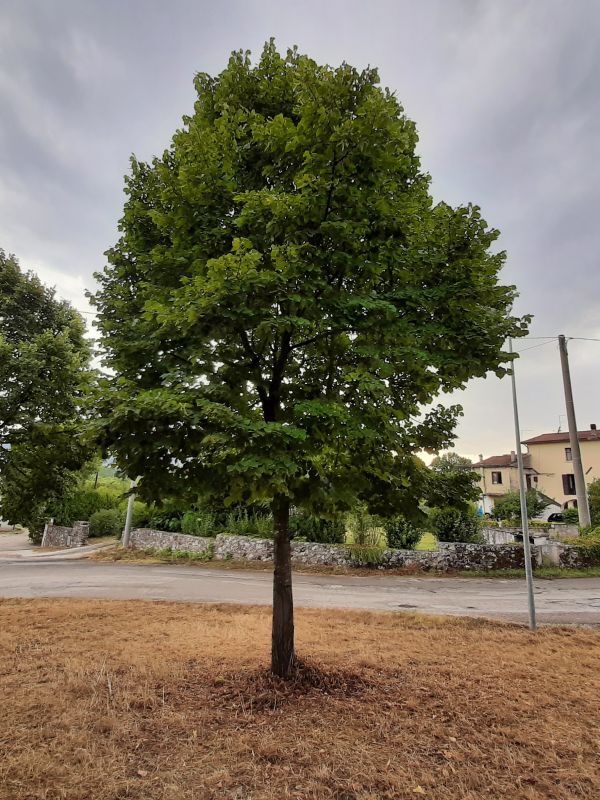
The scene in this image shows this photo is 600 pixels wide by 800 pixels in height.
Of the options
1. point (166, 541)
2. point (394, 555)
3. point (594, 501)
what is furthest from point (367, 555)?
point (594, 501)

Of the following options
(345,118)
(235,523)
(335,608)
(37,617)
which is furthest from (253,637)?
(235,523)

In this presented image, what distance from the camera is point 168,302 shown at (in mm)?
5402

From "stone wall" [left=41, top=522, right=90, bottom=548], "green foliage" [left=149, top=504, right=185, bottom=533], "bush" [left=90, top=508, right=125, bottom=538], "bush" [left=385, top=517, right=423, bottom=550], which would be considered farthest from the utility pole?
"stone wall" [left=41, top=522, right=90, bottom=548]

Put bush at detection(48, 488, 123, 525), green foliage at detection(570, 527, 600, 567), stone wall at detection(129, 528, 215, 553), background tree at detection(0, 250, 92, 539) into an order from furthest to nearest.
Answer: bush at detection(48, 488, 123, 525), stone wall at detection(129, 528, 215, 553), green foliage at detection(570, 527, 600, 567), background tree at detection(0, 250, 92, 539)

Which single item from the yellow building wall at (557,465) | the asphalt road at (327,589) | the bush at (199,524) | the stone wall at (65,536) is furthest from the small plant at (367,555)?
the yellow building wall at (557,465)

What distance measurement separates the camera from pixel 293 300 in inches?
189

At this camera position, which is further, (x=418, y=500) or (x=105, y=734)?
(x=418, y=500)

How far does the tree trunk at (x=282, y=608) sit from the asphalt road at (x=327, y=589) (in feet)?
22.2

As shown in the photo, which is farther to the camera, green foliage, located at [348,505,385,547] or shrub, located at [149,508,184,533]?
shrub, located at [149,508,184,533]

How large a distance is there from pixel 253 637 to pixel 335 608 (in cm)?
399

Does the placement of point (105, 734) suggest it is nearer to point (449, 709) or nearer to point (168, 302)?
point (449, 709)

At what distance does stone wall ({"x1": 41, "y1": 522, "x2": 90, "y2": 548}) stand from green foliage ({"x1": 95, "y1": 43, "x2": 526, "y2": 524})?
26754 millimetres

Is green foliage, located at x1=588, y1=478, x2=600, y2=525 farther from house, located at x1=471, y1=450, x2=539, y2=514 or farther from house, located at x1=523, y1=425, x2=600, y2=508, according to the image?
house, located at x1=471, y1=450, x2=539, y2=514

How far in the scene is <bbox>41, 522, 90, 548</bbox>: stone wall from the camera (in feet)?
91.7
